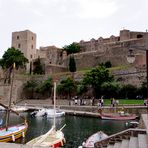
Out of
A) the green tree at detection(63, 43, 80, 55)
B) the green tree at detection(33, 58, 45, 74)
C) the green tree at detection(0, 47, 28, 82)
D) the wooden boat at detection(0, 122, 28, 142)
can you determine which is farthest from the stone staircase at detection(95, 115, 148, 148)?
the green tree at detection(63, 43, 80, 55)

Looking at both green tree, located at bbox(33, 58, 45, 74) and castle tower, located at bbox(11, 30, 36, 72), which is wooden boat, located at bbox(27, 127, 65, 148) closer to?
green tree, located at bbox(33, 58, 45, 74)

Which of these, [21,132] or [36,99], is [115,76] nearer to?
[36,99]

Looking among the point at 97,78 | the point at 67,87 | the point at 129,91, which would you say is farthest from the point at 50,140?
the point at 67,87

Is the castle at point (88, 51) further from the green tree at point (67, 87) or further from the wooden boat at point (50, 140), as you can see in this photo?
the wooden boat at point (50, 140)

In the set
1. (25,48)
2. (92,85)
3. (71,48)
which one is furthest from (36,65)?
(92,85)

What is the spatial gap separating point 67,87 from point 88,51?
991 inches

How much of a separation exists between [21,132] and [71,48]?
62917mm

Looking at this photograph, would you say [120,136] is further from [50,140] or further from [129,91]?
[129,91]

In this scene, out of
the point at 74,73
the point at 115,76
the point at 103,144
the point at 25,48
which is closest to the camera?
the point at 103,144

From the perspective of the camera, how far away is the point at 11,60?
234 ft

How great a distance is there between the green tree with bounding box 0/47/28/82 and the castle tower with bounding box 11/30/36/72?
5.85 meters

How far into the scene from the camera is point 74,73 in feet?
199

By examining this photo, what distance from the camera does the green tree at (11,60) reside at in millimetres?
70938

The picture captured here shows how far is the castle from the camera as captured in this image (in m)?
65.9
